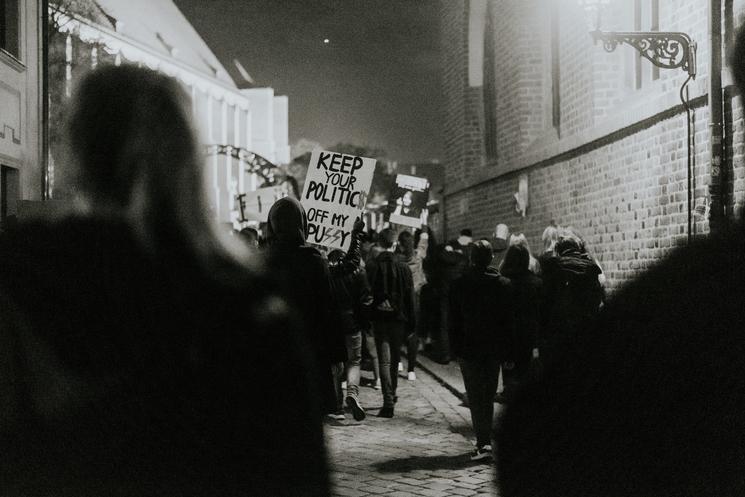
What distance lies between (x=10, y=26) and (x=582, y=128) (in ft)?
30.0

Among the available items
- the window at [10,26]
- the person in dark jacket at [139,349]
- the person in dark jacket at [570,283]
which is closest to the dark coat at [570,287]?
the person in dark jacket at [570,283]

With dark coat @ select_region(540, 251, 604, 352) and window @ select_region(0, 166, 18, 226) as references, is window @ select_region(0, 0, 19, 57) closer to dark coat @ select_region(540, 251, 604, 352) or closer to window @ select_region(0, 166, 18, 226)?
window @ select_region(0, 166, 18, 226)

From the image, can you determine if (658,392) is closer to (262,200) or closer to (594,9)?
(594,9)

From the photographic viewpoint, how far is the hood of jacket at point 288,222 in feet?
19.4

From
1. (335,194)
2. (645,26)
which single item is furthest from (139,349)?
(645,26)

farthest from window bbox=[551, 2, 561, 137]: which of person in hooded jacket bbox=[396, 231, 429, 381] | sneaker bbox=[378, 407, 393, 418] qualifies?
sneaker bbox=[378, 407, 393, 418]

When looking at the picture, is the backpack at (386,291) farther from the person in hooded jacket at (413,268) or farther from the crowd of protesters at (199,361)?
the crowd of protesters at (199,361)

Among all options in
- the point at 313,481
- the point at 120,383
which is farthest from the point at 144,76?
the point at 313,481

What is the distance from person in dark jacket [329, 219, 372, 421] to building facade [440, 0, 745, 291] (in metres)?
2.76

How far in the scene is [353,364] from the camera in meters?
9.30

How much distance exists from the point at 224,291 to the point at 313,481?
0.41m

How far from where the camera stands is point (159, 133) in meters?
1.82

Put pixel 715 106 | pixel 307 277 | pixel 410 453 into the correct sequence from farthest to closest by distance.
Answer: pixel 715 106 → pixel 410 453 → pixel 307 277

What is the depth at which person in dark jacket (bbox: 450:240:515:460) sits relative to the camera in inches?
283
